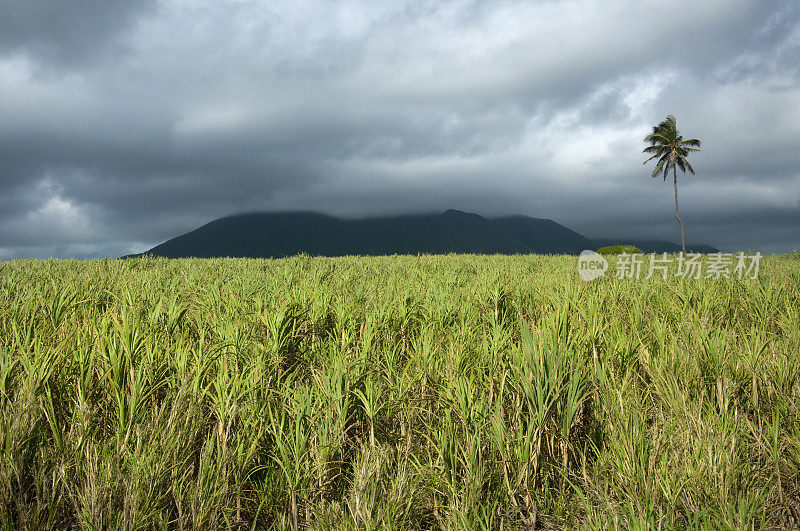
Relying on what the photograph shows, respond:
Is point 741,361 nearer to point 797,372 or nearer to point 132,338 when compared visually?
point 797,372

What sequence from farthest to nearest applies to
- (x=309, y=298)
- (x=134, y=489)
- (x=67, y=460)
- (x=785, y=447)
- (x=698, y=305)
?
(x=698, y=305), (x=309, y=298), (x=785, y=447), (x=67, y=460), (x=134, y=489)

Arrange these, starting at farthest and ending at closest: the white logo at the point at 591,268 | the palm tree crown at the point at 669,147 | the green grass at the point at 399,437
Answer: the palm tree crown at the point at 669,147 → the white logo at the point at 591,268 → the green grass at the point at 399,437

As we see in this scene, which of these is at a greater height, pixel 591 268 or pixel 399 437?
pixel 591 268

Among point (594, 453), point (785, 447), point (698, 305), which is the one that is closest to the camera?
point (785, 447)

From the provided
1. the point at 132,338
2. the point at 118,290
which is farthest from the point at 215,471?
the point at 118,290

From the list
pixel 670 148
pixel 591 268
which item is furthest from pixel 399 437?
pixel 670 148

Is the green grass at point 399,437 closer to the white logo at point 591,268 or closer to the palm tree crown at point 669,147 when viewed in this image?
the white logo at point 591,268

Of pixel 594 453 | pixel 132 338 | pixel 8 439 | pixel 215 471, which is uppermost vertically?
pixel 132 338

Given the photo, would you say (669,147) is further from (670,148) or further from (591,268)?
(591,268)

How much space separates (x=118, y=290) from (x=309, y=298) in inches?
131

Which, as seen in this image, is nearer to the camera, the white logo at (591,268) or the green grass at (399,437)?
the green grass at (399,437)

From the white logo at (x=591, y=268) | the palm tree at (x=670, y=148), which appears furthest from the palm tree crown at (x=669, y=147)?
the white logo at (x=591, y=268)

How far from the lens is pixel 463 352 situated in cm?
287

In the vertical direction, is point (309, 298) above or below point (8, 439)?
above
